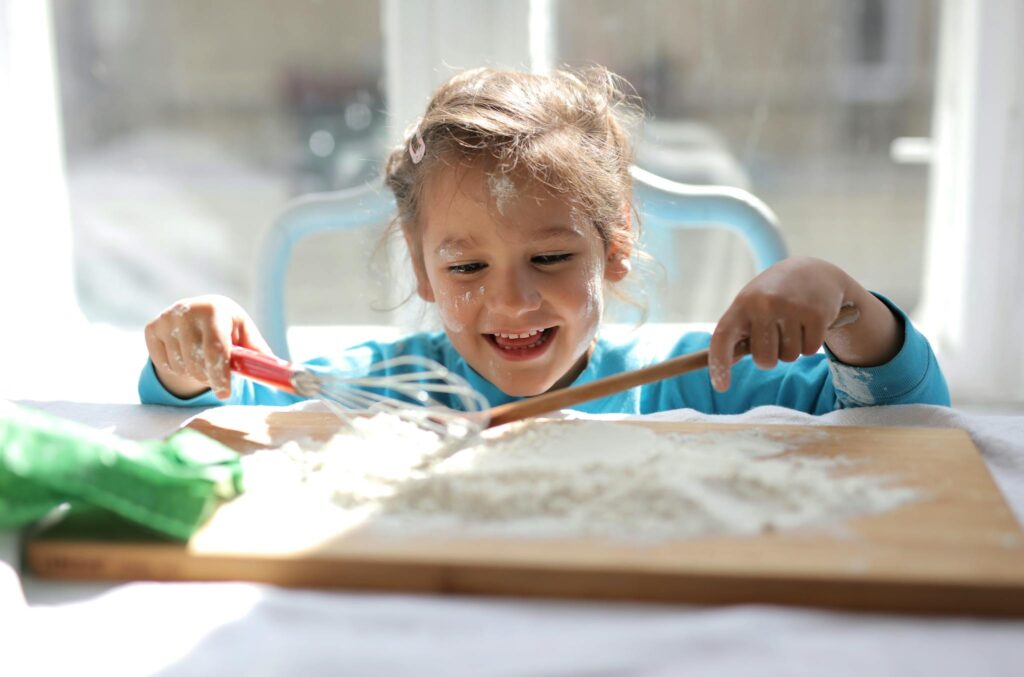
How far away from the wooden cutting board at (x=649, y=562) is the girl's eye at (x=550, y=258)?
0.41 m

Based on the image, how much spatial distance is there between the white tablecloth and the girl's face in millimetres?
427

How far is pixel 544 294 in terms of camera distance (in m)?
0.87

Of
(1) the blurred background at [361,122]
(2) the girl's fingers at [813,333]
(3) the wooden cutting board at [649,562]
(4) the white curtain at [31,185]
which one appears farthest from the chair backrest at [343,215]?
(4) the white curtain at [31,185]

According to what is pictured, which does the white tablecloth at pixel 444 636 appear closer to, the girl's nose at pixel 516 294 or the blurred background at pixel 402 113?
the girl's nose at pixel 516 294

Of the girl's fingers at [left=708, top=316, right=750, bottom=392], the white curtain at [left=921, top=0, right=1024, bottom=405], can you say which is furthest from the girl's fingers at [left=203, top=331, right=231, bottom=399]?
the white curtain at [left=921, top=0, right=1024, bottom=405]

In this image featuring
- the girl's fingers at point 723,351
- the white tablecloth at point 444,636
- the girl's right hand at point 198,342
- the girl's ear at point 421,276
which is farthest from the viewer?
the girl's ear at point 421,276

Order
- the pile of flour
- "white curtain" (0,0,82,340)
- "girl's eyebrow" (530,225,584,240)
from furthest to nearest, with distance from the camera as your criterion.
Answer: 1. "white curtain" (0,0,82,340)
2. "girl's eyebrow" (530,225,584,240)
3. the pile of flour

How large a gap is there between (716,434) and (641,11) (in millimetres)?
990

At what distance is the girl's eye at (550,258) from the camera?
88 cm

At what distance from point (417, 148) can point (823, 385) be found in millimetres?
460

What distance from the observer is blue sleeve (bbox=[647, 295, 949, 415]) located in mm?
787

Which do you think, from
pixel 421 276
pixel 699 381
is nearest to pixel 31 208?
pixel 421 276

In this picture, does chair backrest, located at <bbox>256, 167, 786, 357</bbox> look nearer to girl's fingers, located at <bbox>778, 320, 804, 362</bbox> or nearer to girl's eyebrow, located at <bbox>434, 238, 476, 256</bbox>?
girl's eyebrow, located at <bbox>434, 238, 476, 256</bbox>

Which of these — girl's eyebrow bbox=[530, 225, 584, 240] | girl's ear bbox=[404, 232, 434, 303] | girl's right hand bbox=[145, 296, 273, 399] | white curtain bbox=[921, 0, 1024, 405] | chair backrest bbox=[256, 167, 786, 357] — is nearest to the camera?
girl's right hand bbox=[145, 296, 273, 399]
